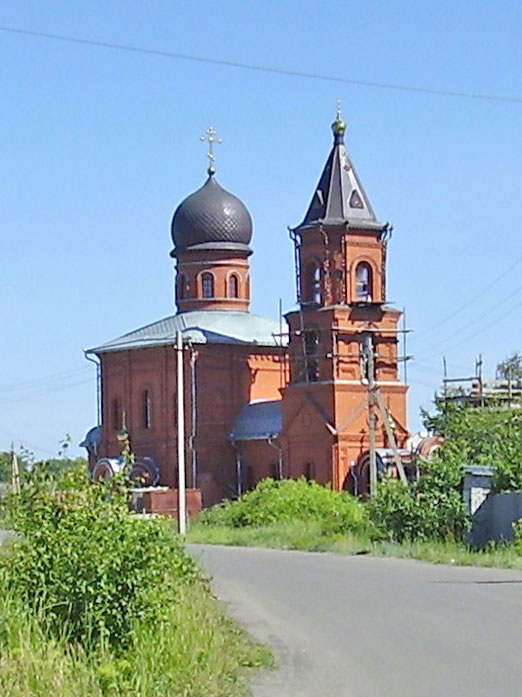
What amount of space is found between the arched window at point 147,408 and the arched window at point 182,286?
5.32 m

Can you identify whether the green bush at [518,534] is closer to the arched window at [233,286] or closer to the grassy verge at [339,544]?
the grassy verge at [339,544]

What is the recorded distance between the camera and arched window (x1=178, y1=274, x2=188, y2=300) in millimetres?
71000

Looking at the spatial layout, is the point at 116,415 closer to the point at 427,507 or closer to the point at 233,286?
the point at 233,286

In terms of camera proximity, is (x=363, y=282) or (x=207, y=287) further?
(x=207, y=287)

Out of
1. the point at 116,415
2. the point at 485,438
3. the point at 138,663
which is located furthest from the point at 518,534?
the point at 116,415

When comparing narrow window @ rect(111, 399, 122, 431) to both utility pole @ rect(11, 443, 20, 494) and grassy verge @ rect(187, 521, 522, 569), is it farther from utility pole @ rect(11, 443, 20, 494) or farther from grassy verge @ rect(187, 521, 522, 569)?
utility pole @ rect(11, 443, 20, 494)

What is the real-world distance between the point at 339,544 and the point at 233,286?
37.8 metres

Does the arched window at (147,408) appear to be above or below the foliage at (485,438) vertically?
above

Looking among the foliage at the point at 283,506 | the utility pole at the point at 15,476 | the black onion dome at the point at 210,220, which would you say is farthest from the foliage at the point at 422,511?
the black onion dome at the point at 210,220

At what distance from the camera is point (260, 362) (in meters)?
69.1

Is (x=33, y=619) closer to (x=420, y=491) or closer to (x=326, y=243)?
(x=420, y=491)

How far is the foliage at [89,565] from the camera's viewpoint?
40.8ft

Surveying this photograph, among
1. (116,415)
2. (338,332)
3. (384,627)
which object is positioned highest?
(338,332)

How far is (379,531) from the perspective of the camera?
33906 millimetres
